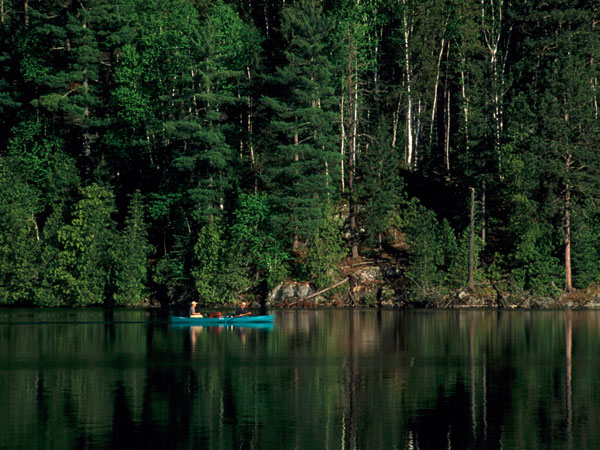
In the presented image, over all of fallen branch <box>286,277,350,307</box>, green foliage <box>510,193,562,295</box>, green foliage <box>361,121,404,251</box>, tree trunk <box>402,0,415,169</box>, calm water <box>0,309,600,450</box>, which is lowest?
calm water <box>0,309,600,450</box>

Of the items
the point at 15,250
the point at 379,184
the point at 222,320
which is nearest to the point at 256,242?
the point at 379,184

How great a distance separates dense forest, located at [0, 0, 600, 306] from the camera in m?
89.4

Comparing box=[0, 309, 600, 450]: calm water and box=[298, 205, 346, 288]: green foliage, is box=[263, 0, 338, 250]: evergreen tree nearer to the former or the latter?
box=[298, 205, 346, 288]: green foliage

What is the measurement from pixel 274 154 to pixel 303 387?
5642 cm

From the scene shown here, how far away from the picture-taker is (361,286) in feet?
299

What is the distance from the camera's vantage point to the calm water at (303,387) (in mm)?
29844

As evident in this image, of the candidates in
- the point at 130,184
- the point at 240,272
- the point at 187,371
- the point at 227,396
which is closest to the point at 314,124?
the point at 240,272

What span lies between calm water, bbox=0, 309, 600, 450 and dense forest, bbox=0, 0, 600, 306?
852 inches

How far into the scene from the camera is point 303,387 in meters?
39.7

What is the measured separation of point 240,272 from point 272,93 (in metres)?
20.7

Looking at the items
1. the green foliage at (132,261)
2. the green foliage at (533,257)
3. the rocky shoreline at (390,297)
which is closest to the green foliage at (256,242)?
the rocky shoreline at (390,297)

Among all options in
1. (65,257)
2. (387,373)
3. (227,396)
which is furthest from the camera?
(65,257)

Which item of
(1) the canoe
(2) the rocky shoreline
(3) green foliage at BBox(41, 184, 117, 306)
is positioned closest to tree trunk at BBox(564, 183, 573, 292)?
(2) the rocky shoreline

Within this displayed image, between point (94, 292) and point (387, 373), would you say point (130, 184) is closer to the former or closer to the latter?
point (94, 292)
